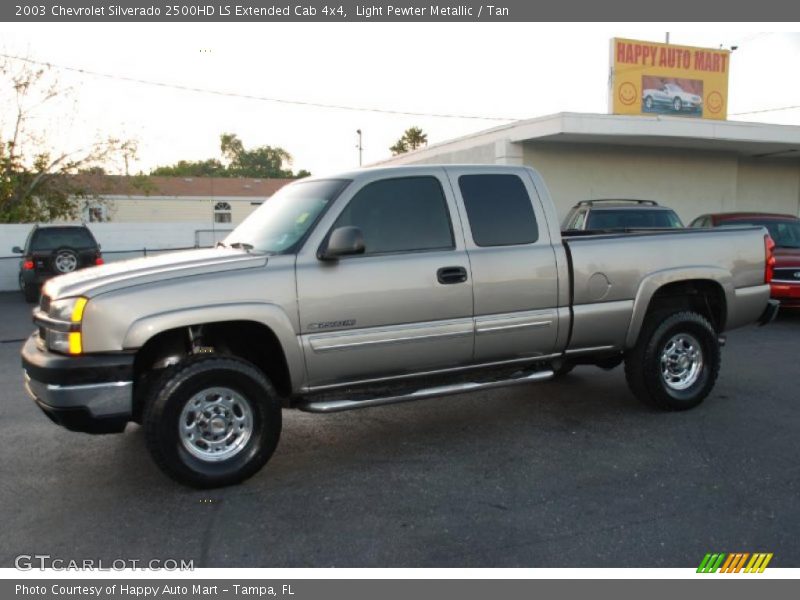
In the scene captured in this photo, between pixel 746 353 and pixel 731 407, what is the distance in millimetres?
2770

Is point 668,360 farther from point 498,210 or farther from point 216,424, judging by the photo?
point 216,424

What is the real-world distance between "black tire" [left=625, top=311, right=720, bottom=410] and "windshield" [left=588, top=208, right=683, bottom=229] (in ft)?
19.5

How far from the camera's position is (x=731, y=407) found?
19.8 ft

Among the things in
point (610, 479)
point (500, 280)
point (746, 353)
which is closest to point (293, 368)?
point (500, 280)

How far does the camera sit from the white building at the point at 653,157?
1595cm

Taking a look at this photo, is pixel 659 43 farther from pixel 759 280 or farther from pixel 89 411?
pixel 89 411

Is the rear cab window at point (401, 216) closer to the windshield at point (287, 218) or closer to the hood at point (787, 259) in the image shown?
the windshield at point (287, 218)

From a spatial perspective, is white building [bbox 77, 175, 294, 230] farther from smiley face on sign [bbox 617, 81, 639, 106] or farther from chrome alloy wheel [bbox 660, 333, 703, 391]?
chrome alloy wheel [bbox 660, 333, 703, 391]

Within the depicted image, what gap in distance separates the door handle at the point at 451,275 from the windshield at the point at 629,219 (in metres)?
7.45

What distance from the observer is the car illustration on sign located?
20016 mm

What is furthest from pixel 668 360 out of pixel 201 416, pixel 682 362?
pixel 201 416

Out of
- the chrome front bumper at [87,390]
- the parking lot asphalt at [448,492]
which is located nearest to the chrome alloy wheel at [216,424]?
the parking lot asphalt at [448,492]
